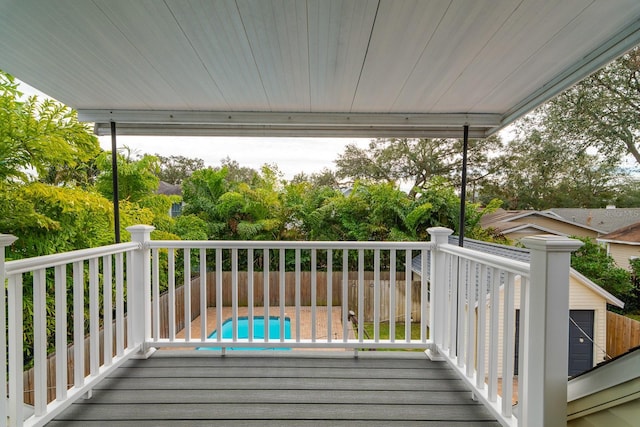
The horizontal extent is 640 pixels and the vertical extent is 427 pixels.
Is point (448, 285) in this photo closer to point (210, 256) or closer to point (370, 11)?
point (370, 11)

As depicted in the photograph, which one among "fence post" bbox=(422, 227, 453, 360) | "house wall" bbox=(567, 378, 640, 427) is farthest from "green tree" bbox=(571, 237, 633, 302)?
"house wall" bbox=(567, 378, 640, 427)

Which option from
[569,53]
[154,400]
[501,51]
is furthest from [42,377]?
[569,53]

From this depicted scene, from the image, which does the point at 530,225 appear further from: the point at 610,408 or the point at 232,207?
the point at 232,207

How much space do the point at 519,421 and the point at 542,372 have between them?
1.18ft

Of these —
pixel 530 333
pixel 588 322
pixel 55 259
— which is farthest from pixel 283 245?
pixel 588 322

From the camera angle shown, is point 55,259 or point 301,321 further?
point 301,321

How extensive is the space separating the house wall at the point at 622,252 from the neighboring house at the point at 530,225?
0.20 metres

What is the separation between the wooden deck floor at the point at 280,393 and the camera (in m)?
1.84

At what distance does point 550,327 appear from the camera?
1.35 m

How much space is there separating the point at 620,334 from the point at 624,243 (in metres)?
0.77

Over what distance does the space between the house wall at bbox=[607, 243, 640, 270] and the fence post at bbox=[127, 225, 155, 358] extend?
352cm

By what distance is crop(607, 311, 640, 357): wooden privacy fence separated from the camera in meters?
2.19

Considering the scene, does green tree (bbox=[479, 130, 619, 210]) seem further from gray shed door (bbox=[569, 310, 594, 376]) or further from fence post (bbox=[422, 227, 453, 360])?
fence post (bbox=[422, 227, 453, 360])

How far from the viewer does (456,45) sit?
168 cm
